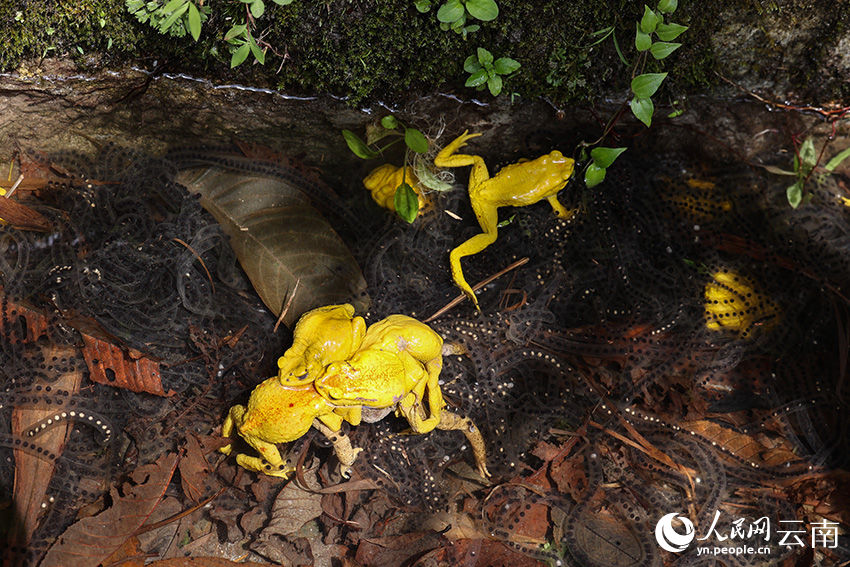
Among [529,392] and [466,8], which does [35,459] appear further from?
[466,8]

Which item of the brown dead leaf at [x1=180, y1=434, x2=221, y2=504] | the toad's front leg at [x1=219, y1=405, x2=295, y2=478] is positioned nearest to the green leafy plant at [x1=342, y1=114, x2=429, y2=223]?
the toad's front leg at [x1=219, y1=405, x2=295, y2=478]

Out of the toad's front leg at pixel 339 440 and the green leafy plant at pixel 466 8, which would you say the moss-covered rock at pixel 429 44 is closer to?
the green leafy plant at pixel 466 8

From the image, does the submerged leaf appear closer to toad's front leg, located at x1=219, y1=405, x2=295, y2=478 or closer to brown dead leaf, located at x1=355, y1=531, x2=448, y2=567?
toad's front leg, located at x1=219, y1=405, x2=295, y2=478

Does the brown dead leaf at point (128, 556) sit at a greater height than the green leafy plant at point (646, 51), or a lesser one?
lesser

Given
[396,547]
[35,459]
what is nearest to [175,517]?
[35,459]

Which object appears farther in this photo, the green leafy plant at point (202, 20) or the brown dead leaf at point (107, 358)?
the brown dead leaf at point (107, 358)

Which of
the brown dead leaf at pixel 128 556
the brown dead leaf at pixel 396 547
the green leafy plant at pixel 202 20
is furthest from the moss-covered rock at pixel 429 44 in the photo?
the brown dead leaf at pixel 128 556
